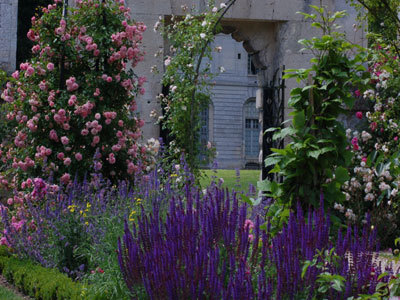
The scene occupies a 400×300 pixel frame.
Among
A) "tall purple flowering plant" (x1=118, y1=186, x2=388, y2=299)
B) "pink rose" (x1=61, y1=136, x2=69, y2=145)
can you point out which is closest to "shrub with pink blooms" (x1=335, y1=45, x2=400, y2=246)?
→ "pink rose" (x1=61, y1=136, x2=69, y2=145)

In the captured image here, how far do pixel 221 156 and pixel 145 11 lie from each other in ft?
76.5

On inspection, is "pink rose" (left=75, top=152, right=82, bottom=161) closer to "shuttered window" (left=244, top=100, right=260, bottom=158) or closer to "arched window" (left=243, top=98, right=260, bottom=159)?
"shuttered window" (left=244, top=100, right=260, bottom=158)

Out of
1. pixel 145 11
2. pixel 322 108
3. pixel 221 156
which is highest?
pixel 145 11

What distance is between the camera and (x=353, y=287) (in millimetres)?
2082

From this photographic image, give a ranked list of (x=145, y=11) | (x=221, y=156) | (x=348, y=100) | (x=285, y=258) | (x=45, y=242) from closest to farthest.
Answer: (x=285, y=258) < (x=348, y=100) < (x=45, y=242) < (x=145, y=11) < (x=221, y=156)

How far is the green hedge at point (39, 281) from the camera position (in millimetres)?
3352

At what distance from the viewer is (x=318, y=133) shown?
322 centimetres

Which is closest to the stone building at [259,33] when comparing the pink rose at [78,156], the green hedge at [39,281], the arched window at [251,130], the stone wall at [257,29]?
the stone wall at [257,29]

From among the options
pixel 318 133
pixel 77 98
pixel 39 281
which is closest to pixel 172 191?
pixel 39 281

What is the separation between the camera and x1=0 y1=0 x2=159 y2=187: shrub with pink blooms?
529 centimetres

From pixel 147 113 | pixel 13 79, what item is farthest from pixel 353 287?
pixel 147 113

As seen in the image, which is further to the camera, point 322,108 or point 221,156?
point 221,156

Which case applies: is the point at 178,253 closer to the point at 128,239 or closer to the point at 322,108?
the point at 128,239

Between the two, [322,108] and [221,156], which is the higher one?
[322,108]
